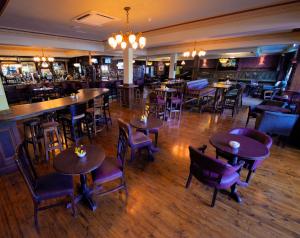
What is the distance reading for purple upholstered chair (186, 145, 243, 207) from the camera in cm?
169

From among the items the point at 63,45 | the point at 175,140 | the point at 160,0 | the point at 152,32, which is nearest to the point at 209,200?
the point at 175,140

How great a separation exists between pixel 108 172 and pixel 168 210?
3.02 feet

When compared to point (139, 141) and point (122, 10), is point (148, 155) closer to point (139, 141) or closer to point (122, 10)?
point (139, 141)

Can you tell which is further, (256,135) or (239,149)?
(256,135)

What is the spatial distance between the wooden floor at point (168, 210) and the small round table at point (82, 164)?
129 mm

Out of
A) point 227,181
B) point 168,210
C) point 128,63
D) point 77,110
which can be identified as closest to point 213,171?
point 227,181

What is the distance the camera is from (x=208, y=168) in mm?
1799

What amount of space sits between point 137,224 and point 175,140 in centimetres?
239

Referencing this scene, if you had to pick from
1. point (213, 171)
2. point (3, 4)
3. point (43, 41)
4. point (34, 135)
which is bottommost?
point (34, 135)

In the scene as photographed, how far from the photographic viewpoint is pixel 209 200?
6.98 feet

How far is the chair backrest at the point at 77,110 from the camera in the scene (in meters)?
3.31

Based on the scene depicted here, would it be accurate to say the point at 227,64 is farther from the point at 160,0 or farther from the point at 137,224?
the point at 137,224

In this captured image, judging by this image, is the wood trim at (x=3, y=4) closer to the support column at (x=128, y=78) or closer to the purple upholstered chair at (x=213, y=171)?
the support column at (x=128, y=78)

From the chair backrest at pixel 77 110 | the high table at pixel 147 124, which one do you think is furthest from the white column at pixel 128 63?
the high table at pixel 147 124
